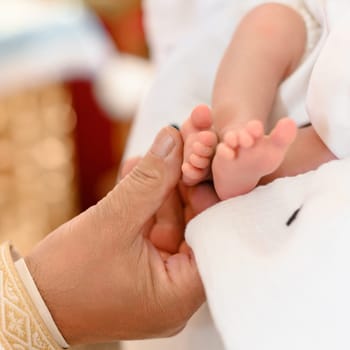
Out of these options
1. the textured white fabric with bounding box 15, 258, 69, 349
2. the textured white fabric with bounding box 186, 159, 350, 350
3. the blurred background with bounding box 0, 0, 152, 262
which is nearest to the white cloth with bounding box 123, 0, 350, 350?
the textured white fabric with bounding box 186, 159, 350, 350

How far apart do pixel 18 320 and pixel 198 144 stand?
0.19m

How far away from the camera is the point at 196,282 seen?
567mm

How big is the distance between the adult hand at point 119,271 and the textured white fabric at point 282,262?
4 cm

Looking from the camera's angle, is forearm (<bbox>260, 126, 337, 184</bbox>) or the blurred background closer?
forearm (<bbox>260, 126, 337, 184</bbox>)

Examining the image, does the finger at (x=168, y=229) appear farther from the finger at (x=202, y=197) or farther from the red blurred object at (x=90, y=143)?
the red blurred object at (x=90, y=143)

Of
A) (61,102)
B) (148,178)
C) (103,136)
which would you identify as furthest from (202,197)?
(103,136)

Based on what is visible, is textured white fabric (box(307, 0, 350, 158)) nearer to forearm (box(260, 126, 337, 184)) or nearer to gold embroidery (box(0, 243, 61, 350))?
forearm (box(260, 126, 337, 184))

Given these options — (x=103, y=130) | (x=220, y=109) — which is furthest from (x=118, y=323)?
(x=103, y=130)

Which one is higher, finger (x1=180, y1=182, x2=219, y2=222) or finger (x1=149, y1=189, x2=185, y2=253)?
finger (x1=180, y1=182, x2=219, y2=222)

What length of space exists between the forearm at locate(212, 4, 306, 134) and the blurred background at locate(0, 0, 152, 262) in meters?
1.01

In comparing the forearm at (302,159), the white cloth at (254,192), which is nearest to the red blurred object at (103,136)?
the white cloth at (254,192)

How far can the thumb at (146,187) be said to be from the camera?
565 millimetres

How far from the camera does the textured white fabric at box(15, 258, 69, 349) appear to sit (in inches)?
22.1

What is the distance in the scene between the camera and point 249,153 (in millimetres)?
519
